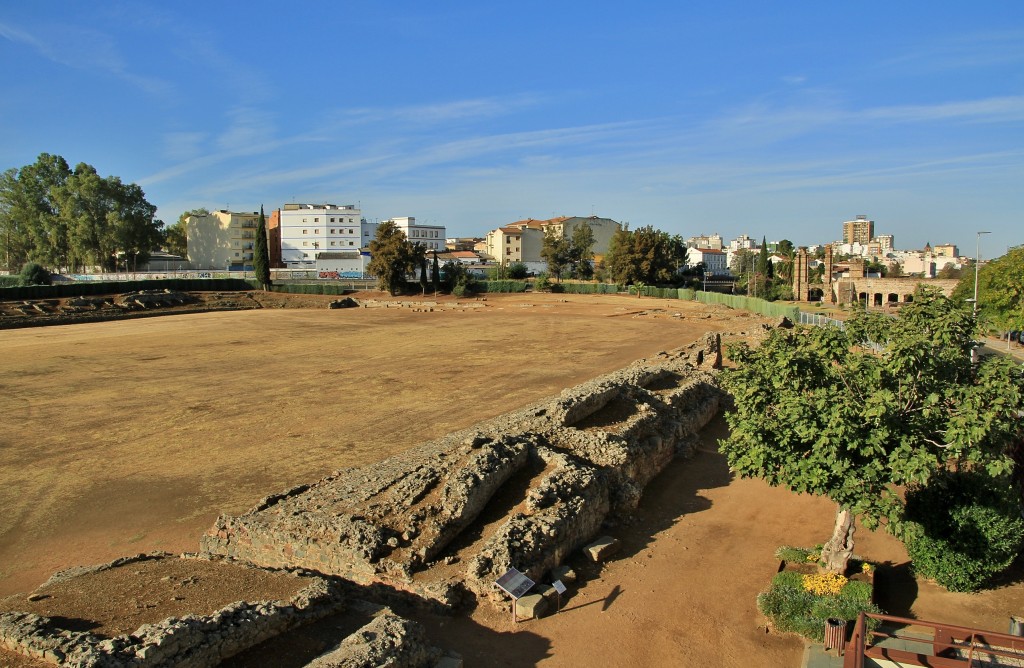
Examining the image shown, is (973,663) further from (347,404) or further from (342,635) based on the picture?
(347,404)

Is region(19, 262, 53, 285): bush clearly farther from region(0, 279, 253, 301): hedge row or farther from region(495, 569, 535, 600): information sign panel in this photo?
region(495, 569, 535, 600): information sign panel

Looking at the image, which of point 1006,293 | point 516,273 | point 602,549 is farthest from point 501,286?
point 602,549

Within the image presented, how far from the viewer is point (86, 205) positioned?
89.9 meters

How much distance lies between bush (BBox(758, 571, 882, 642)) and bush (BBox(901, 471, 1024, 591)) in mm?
1319

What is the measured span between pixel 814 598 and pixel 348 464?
12802 mm

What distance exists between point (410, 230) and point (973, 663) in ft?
407

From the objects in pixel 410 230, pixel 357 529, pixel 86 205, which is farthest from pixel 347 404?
pixel 410 230

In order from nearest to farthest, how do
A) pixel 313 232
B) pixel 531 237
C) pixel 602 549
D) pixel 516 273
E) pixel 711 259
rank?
1. pixel 602 549
2. pixel 516 273
3. pixel 313 232
4. pixel 531 237
5. pixel 711 259

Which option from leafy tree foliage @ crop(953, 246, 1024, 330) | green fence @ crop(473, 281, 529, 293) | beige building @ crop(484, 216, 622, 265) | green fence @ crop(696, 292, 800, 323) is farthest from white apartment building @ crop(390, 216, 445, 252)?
leafy tree foliage @ crop(953, 246, 1024, 330)

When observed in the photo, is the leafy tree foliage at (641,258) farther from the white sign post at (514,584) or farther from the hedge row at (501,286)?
the white sign post at (514,584)

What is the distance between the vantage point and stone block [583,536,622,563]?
41.8 ft

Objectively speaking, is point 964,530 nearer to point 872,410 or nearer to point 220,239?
point 872,410

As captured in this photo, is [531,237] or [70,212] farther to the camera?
[531,237]

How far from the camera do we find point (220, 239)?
111 m
